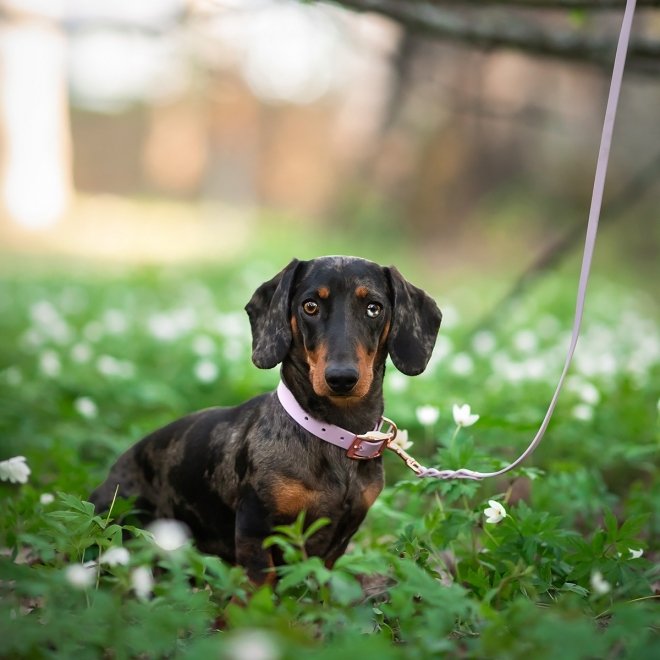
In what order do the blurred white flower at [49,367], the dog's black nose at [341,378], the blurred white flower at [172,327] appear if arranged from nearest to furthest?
the dog's black nose at [341,378]
the blurred white flower at [49,367]
the blurred white flower at [172,327]

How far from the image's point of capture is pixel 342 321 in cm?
339

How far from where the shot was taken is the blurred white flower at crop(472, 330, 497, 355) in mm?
8305

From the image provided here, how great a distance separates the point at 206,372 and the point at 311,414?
286 centimetres

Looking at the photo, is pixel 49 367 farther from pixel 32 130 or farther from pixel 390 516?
pixel 32 130

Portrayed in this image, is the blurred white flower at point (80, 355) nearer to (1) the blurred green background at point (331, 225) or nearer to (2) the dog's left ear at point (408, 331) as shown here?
(1) the blurred green background at point (331, 225)

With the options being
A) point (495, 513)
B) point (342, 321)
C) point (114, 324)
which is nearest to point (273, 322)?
point (342, 321)

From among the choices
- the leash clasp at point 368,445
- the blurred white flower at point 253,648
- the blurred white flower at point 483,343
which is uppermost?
the blurred white flower at point 253,648

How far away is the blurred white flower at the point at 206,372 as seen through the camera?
6203 millimetres

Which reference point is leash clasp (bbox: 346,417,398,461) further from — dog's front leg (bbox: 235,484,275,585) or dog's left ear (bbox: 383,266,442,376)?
dog's front leg (bbox: 235,484,275,585)

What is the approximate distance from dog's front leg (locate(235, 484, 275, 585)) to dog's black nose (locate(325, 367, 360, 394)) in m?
0.53

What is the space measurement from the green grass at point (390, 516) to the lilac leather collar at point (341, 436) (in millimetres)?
333

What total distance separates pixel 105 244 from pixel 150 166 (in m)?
24.9

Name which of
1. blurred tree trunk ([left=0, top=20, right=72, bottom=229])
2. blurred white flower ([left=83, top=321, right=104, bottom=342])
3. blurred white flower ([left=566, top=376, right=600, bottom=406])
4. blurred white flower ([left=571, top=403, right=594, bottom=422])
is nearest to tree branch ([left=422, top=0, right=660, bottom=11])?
blurred white flower ([left=566, top=376, right=600, bottom=406])

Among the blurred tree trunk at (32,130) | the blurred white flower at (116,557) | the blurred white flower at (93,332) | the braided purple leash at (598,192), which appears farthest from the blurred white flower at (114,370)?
the blurred tree trunk at (32,130)
